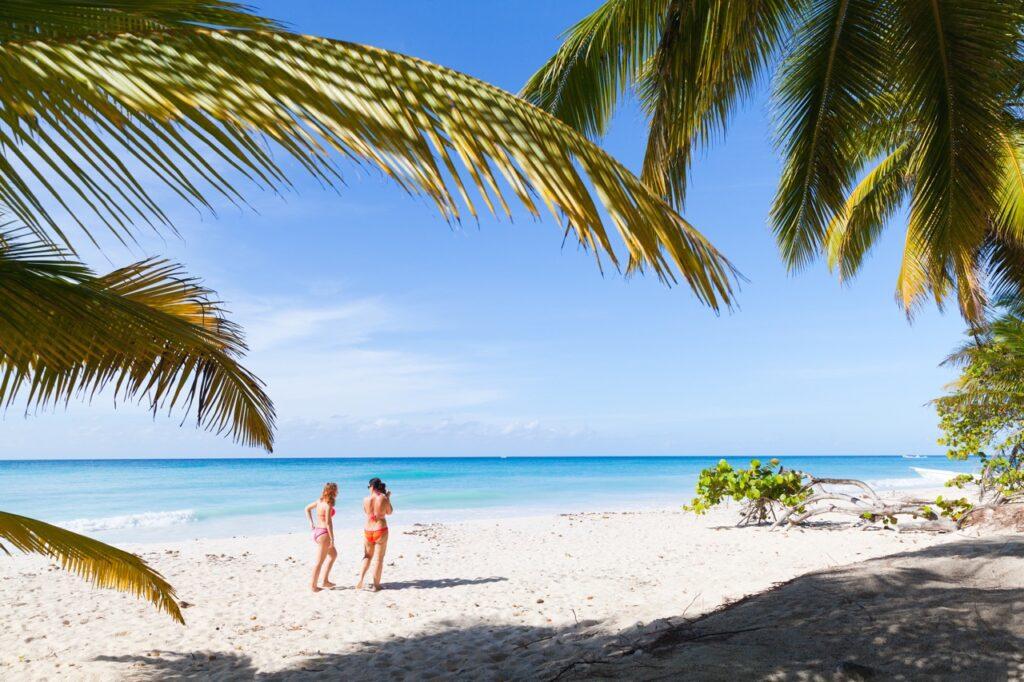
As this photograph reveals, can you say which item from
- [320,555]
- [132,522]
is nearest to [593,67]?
[320,555]

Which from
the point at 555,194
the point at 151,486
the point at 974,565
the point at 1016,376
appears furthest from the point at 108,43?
the point at 151,486

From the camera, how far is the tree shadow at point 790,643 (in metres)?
3.67

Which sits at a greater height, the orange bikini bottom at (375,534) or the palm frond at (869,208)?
the palm frond at (869,208)

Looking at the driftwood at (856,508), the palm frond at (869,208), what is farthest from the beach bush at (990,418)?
the palm frond at (869,208)

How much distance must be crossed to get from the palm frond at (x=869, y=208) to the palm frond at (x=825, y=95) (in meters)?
6.59

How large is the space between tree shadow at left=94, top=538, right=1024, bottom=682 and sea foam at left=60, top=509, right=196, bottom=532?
57.5 ft

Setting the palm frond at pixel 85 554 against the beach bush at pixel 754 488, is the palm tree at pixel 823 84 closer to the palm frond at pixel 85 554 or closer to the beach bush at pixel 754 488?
the palm frond at pixel 85 554

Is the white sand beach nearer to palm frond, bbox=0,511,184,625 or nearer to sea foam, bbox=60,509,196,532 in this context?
palm frond, bbox=0,511,184,625

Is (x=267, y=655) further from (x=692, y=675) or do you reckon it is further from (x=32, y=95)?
(x=32, y=95)

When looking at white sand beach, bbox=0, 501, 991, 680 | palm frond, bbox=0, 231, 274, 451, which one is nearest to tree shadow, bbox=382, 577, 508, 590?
white sand beach, bbox=0, 501, 991, 680

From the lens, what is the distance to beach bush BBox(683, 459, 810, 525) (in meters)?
12.9

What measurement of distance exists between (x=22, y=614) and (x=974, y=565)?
9033 millimetres

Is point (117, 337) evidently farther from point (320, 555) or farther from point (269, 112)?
point (320, 555)

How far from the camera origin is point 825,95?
605 cm
